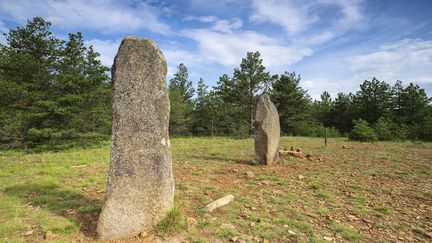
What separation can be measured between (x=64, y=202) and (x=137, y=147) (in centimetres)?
257

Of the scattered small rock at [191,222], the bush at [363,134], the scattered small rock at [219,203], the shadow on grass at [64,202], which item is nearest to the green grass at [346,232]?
the scattered small rock at [219,203]

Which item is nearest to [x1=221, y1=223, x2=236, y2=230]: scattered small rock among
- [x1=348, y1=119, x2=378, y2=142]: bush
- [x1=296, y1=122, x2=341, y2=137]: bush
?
[x1=348, y1=119, x2=378, y2=142]: bush

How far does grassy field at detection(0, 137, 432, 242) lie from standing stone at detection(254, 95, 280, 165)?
1.48ft

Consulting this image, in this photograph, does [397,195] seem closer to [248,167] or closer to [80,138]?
[248,167]

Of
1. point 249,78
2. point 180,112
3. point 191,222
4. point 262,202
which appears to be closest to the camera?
point 191,222

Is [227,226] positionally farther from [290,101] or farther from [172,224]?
[290,101]

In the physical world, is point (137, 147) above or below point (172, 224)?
above

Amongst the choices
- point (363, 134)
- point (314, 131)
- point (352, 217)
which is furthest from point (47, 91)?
point (314, 131)

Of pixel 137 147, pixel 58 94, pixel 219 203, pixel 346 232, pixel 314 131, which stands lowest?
pixel 346 232

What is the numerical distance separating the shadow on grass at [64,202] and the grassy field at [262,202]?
18mm

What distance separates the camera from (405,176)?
6.88 metres

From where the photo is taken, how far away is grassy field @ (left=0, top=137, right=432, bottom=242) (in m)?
3.74

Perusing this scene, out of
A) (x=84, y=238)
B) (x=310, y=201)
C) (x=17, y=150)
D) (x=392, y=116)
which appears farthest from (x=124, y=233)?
(x=392, y=116)

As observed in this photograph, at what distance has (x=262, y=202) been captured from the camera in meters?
4.98
